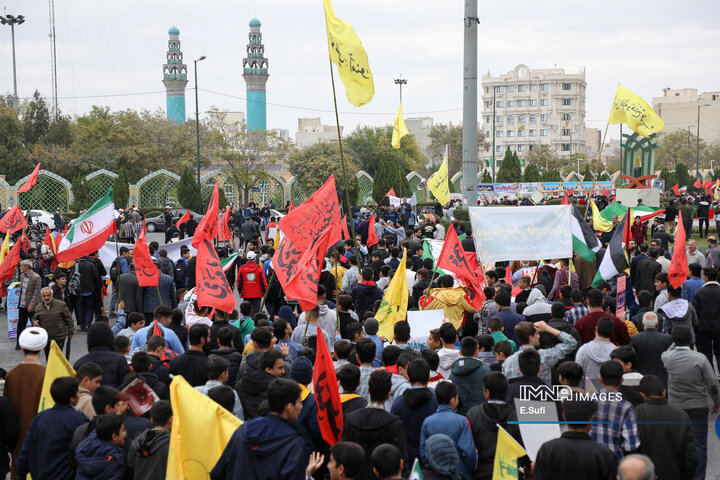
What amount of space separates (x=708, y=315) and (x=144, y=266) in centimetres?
780

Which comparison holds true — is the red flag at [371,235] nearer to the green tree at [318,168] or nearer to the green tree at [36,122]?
the green tree at [318,168]

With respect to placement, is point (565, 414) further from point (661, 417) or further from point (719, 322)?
point (719, 322)

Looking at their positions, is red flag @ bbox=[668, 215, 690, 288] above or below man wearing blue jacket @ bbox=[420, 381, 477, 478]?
above

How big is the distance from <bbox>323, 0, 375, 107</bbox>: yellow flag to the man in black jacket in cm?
517

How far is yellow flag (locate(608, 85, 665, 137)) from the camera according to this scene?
17703 mm

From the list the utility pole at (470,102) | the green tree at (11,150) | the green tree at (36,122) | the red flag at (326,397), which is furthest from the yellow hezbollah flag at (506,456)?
the green tree at (36,122)

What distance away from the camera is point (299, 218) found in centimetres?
902

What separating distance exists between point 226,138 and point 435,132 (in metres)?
48.4

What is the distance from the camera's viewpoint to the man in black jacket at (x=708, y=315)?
927cm

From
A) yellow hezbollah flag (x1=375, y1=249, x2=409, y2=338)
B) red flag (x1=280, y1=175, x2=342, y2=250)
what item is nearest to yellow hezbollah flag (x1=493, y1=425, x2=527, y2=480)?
yellow hezbollah flag (x1=375, y1=249, x2=409, y2=338)

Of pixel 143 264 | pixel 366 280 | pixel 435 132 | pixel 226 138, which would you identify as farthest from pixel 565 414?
pixel 435 132

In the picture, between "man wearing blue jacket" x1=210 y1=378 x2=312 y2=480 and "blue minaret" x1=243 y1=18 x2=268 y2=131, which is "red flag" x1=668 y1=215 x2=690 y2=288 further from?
"blue minaret" x1=243 y1=18 x2=268 y2=131

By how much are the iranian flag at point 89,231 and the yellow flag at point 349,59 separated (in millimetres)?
3741

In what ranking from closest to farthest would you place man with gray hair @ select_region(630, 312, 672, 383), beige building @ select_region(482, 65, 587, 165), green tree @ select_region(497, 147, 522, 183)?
man with gray hair @ select_region(630, 312, 672, 383) < green tree @ select_region(497, 147, 522, 183) < beige building @ select_region(482, 65, 587, 165)
